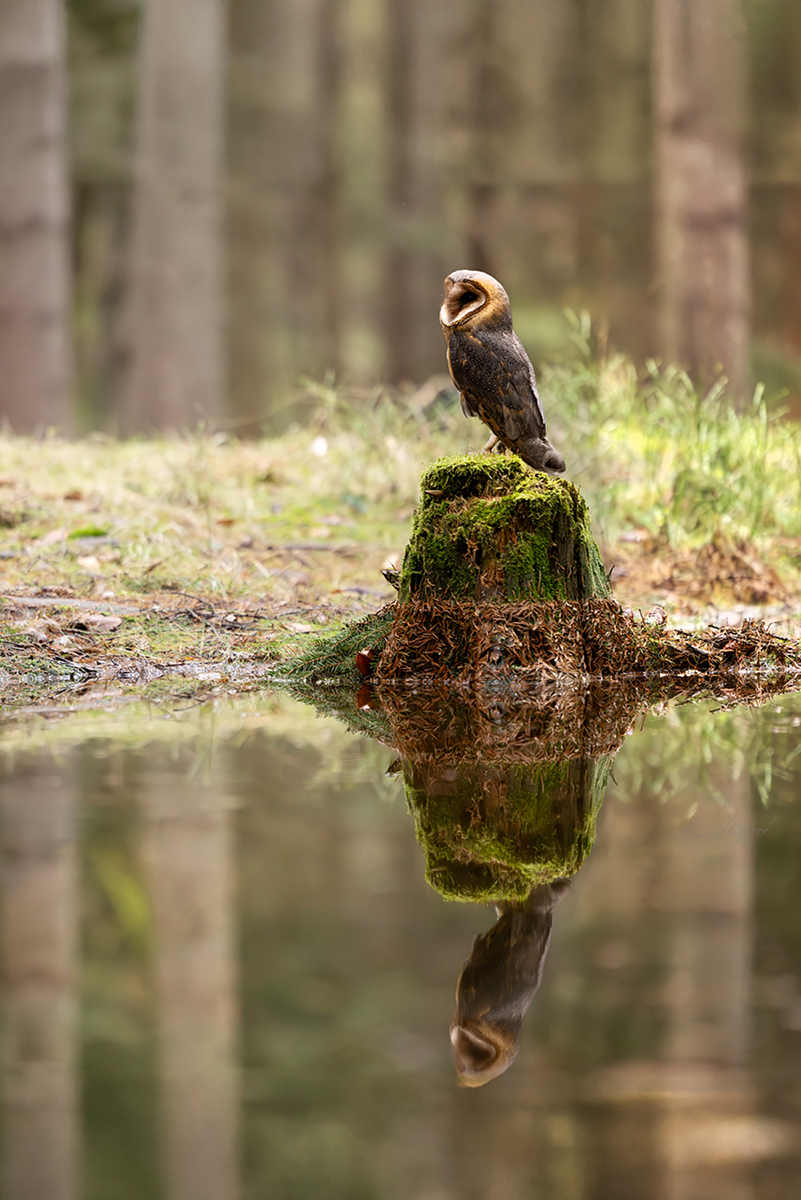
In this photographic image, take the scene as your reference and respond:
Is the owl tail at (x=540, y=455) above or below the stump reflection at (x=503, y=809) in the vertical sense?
above

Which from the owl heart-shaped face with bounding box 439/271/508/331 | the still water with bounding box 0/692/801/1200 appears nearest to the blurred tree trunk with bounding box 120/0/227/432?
the owl heart-shaped face with bounding box 439/271/508/331

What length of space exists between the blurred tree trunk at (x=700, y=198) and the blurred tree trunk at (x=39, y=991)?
7817 mm

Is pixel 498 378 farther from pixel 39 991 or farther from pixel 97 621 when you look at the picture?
pixel 39 991

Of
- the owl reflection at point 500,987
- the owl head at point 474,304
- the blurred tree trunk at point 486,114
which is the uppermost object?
the blurred tree trunk at point 486,114

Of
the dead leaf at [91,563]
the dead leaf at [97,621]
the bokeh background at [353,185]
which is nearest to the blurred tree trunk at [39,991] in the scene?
the dead leaf at [97,621]

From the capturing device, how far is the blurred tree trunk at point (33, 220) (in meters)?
9.96

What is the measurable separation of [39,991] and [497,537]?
2.29m

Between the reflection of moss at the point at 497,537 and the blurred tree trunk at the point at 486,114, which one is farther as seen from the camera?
the blurred tree trunk at the point at 486,114

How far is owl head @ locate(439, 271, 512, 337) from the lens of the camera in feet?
12.5

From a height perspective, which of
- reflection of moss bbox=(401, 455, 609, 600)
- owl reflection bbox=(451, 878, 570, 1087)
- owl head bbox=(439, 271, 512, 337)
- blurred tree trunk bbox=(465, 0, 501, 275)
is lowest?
owl reflection bbox=(451, 878, 570, 1087)

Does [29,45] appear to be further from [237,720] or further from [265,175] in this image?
[237,720]

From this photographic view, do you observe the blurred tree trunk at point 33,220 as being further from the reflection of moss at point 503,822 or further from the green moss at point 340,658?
the reflection of moss at point 503,822

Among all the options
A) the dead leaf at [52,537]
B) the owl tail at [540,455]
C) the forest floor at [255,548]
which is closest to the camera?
the owl tail at [540,455]

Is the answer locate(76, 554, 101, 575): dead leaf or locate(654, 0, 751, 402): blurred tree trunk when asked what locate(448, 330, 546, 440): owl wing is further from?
locate(654, 0, 751, 402): blurred tree trunk
